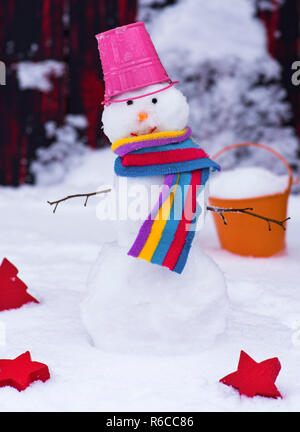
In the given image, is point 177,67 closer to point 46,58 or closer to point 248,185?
point 46,58

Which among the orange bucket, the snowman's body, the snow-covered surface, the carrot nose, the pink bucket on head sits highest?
the pink bucket on head

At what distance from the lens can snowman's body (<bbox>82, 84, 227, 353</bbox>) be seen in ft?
4.62

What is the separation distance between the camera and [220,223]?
247 centimetres

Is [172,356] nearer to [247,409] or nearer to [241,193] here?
[247,409]

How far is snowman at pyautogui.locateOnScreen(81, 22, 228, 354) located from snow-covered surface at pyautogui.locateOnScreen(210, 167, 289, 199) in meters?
0.97

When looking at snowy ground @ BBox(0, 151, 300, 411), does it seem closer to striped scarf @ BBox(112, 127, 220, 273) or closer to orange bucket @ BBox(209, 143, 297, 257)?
orange bucket @ BBox(209, 143, 297, 257)

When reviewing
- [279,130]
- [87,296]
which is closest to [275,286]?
[87,296]

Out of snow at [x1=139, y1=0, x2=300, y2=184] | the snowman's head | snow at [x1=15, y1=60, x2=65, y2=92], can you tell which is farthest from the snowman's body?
snow at [x1=15, y1=60, x2=65, y2=92]

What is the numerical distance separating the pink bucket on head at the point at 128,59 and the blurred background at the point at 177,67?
8.05 feet

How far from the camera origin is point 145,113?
4.60 ft

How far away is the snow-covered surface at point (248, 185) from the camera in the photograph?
2.38 meters

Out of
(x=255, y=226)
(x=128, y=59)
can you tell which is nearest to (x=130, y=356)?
(x=128, y=59)

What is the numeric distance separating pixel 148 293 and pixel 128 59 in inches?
23.7
